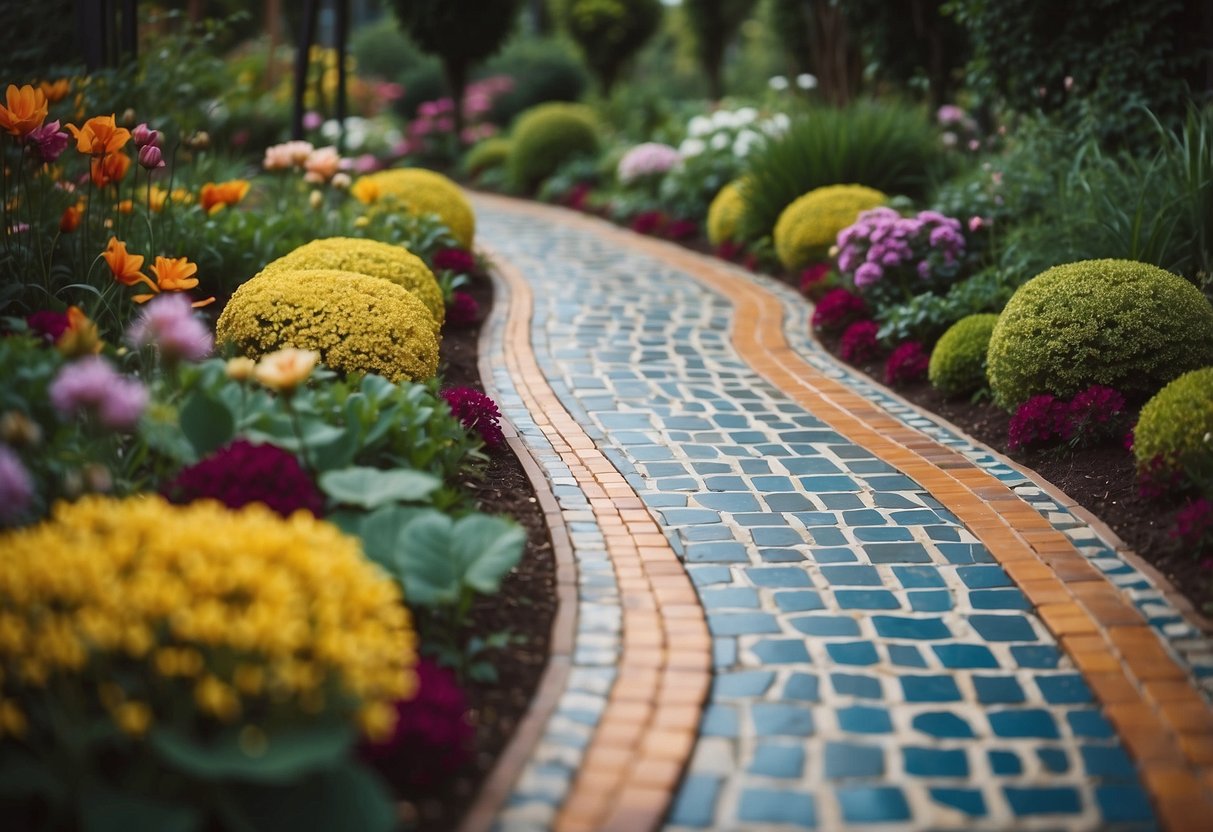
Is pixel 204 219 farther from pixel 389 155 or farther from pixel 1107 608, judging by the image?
pixel 389 155

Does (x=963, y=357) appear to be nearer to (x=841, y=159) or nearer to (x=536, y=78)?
(x=841, y=159)

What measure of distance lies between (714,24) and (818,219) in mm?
12237

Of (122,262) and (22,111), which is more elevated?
(22,111)

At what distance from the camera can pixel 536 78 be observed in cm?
1794

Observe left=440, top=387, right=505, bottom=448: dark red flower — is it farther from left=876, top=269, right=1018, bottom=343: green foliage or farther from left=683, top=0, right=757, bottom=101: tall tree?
left=683, top=0, right=757, bottom=101: tall tree

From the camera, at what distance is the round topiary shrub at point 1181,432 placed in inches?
149

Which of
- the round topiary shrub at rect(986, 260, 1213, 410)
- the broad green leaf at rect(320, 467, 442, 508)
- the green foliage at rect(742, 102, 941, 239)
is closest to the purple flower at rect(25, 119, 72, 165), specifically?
the broad green leaf at rect(320, 467, 442, 508)

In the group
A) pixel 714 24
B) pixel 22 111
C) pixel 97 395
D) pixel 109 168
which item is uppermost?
pixel 714 24

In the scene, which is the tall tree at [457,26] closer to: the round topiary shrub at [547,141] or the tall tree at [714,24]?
the round topiary shrub at [547,141]

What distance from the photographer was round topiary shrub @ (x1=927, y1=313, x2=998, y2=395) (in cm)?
555

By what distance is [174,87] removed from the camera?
7.34 m

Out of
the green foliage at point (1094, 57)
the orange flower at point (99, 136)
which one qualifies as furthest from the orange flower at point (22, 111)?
the green foliage at point (1094, 57)

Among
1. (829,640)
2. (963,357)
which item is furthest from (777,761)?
(963,357)

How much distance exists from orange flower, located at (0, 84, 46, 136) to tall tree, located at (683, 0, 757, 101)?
1619 cm
